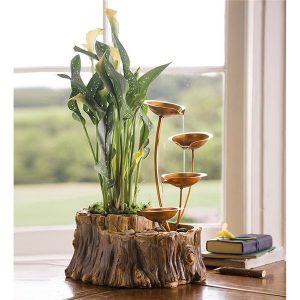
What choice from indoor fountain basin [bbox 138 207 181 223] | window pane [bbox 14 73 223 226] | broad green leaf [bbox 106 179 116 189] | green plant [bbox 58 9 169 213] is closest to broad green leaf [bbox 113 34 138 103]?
green plant [bbox 58 9 169 213]

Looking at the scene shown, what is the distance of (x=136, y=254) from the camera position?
1566mm

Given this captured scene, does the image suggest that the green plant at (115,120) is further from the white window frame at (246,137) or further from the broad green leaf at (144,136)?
the white window frame at (246,137)

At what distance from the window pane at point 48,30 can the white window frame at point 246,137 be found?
38 centimetres

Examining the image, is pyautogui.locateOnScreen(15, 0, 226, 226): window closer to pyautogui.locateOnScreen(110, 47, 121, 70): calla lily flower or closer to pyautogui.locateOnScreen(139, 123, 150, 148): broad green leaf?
pyautogui.locateOnScreen(139, 123, 150, 148): broad green leaf

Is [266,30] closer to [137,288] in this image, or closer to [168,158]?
[137,288]

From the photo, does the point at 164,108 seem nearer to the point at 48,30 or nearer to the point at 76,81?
the point at 76,81

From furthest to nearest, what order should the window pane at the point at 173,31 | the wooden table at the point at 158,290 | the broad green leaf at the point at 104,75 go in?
the window pane at the point at 173,31 < the broad green leaf at the point at 104,75 < the wooden table at the point at 158,290

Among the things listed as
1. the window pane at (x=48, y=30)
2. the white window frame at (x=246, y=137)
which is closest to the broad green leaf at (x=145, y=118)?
the white window frame at (x=246, y=137)

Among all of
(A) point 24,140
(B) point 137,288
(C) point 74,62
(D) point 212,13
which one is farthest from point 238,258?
(A) point 24,140

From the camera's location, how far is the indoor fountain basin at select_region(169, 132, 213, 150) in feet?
5.66

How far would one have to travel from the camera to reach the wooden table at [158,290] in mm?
1511

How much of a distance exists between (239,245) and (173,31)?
1.31 metres

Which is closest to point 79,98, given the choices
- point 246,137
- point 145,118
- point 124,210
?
point 145,118

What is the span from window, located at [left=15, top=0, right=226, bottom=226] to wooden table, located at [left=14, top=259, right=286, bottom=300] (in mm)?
365
